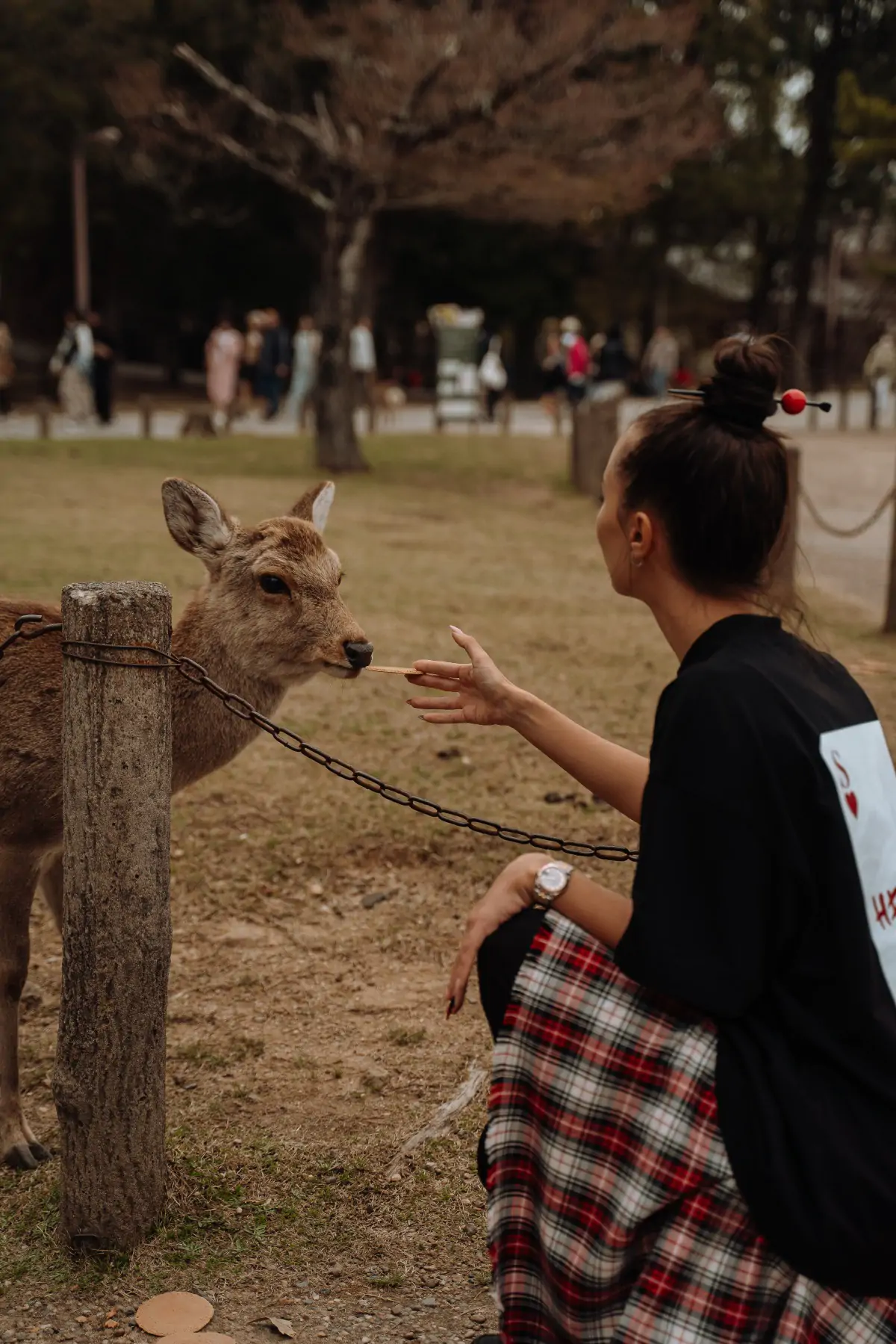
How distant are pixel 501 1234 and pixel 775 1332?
51 cm

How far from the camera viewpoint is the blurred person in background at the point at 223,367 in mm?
27531

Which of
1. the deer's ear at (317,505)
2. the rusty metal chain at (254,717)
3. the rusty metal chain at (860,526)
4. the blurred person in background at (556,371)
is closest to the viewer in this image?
the rusty metal chain at (254,717)

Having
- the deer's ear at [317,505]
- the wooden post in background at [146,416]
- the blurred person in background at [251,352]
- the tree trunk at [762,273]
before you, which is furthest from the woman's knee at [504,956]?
the tree trunk at [762,273]

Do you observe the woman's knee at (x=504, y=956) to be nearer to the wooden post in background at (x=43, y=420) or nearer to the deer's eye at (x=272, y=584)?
the deer's eye at (x=272, y=584)

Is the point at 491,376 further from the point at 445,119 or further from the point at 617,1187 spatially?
the point at 617,1187

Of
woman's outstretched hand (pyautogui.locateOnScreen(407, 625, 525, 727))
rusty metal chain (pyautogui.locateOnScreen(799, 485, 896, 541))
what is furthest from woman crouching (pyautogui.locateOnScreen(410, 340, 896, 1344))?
rusty metal chain (pyautogui.locateOnScreen(799, 485, 896, 541))

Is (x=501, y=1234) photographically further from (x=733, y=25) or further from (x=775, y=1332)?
(x=733, y=25)

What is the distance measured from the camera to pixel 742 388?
2639 millimetres

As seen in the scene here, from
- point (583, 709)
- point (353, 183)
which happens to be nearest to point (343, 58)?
point (353, 183)

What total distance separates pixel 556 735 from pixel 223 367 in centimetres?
2614

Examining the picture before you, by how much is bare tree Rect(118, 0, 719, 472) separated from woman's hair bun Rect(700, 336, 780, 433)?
54.6 feet

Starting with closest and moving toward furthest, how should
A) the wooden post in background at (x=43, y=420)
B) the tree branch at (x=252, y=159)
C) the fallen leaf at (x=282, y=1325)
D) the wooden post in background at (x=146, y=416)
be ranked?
the fallen leaf at (x=282, y=1325)
the tree branch at (x=252, y=159)
the wooden post in background at (x=43, y=420)
the wooden post in background at (x=146, y=416)

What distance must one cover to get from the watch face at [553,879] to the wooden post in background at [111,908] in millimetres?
1091

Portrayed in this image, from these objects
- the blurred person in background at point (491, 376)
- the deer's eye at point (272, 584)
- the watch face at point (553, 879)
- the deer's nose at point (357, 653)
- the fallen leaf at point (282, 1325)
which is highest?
the blurred person in background at point (491, 376)
